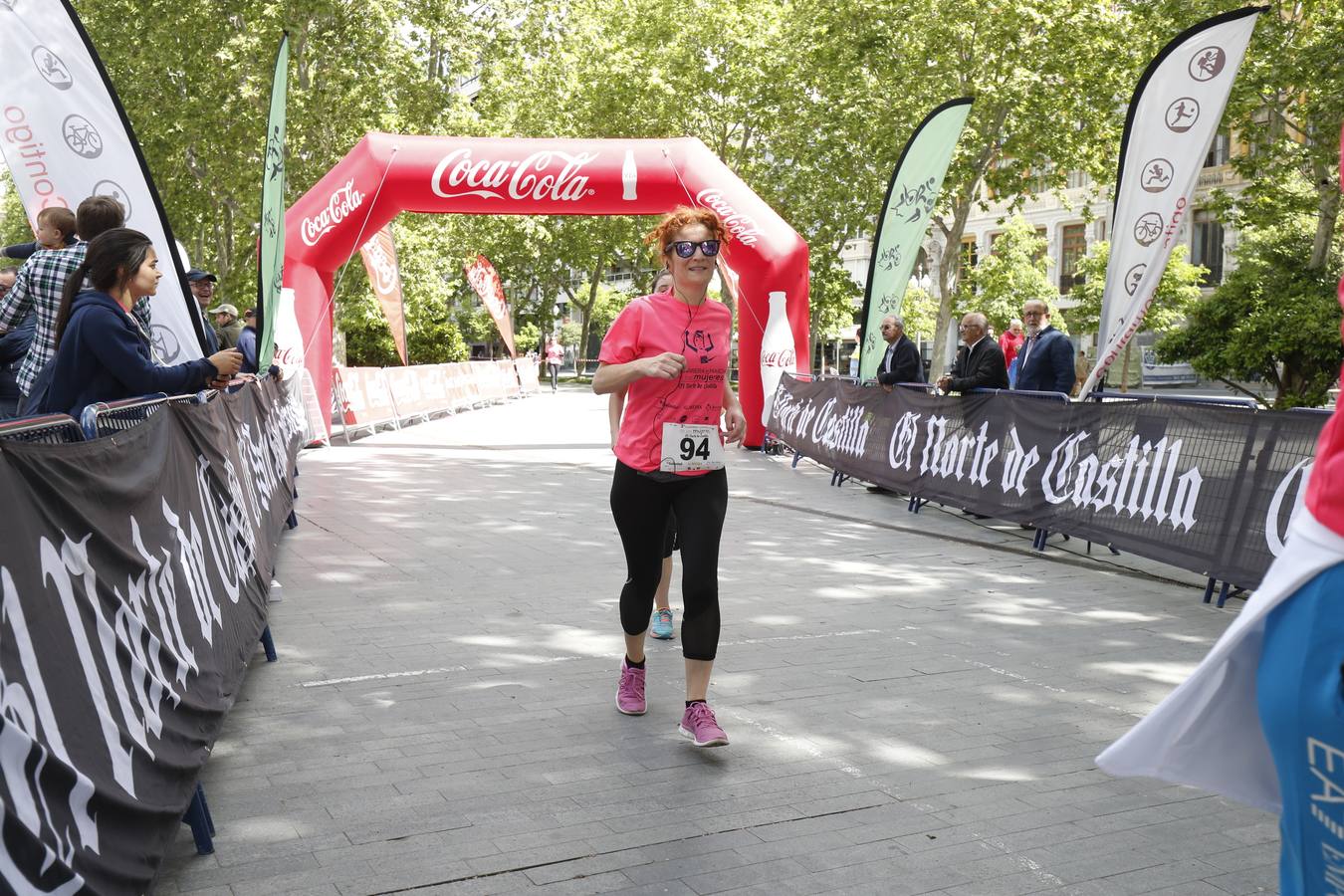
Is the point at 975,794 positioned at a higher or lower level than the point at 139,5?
lower

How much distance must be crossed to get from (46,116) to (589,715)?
17.0ft

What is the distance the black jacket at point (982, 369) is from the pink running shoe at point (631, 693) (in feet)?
23.0

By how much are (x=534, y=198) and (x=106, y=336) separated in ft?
41.7

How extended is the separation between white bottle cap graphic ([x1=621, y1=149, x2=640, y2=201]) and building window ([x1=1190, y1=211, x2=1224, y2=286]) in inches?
1555

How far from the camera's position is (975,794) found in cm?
440

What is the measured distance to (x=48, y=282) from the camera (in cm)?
636

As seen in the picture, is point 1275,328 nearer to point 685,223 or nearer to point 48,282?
point 685,223

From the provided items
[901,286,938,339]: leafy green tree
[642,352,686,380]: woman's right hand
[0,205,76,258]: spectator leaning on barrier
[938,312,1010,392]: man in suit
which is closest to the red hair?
[642,352,686,380]: woman's right hand

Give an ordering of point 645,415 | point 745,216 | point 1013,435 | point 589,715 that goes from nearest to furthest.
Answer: point 645,415 → point 589,715 → point 1013,435 → point 745,216

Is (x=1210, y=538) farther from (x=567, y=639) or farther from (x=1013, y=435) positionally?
(x=567, y=639)

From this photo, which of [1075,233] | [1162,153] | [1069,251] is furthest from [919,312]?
[1162,153]

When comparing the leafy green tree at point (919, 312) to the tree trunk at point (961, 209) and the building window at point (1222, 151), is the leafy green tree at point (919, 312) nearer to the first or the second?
the building window at point (1222, 151)

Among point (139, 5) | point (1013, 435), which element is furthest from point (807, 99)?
point (1013, 435)

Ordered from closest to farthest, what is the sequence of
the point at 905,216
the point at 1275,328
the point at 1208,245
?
the point at 905,216
the point at 1275,328
the point at 1208,245
